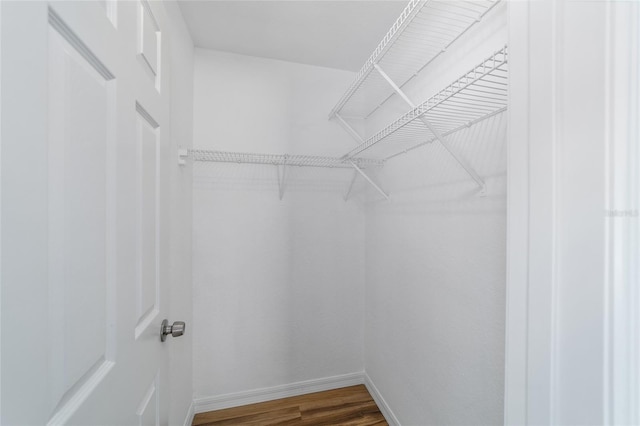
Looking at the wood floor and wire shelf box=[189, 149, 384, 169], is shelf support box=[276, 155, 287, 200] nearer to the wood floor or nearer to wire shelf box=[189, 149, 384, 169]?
wire shelf box=[189, 149, 384, 169]

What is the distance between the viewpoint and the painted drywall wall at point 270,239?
1.65m

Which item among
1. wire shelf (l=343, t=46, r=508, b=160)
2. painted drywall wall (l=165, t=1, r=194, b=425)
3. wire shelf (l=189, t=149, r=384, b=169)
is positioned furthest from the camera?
wire shelf (l=189, t=149, r=384, b=169)

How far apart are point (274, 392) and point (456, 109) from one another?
80.9 inches

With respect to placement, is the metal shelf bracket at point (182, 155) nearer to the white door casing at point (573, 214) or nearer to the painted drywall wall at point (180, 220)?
the painted drywall wall at point (180, 220)

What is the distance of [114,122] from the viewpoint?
561 millimetres

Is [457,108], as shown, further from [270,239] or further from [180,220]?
[180,220]

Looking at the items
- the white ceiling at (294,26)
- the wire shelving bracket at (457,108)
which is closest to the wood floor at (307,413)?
the wire shelving bracket at (457,108)

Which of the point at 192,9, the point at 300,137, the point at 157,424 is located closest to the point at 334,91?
the point at 300,137

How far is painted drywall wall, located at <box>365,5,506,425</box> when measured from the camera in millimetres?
904

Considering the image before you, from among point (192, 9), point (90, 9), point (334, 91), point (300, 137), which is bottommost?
point (90, 9)

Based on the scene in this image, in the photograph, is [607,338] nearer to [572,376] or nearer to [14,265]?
[572,376]

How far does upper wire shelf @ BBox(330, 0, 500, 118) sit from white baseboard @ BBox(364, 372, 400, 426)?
193cm

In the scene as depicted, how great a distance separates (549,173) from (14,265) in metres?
0.81

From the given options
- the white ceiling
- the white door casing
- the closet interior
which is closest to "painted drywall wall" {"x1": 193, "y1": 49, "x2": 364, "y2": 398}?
the closet interior
